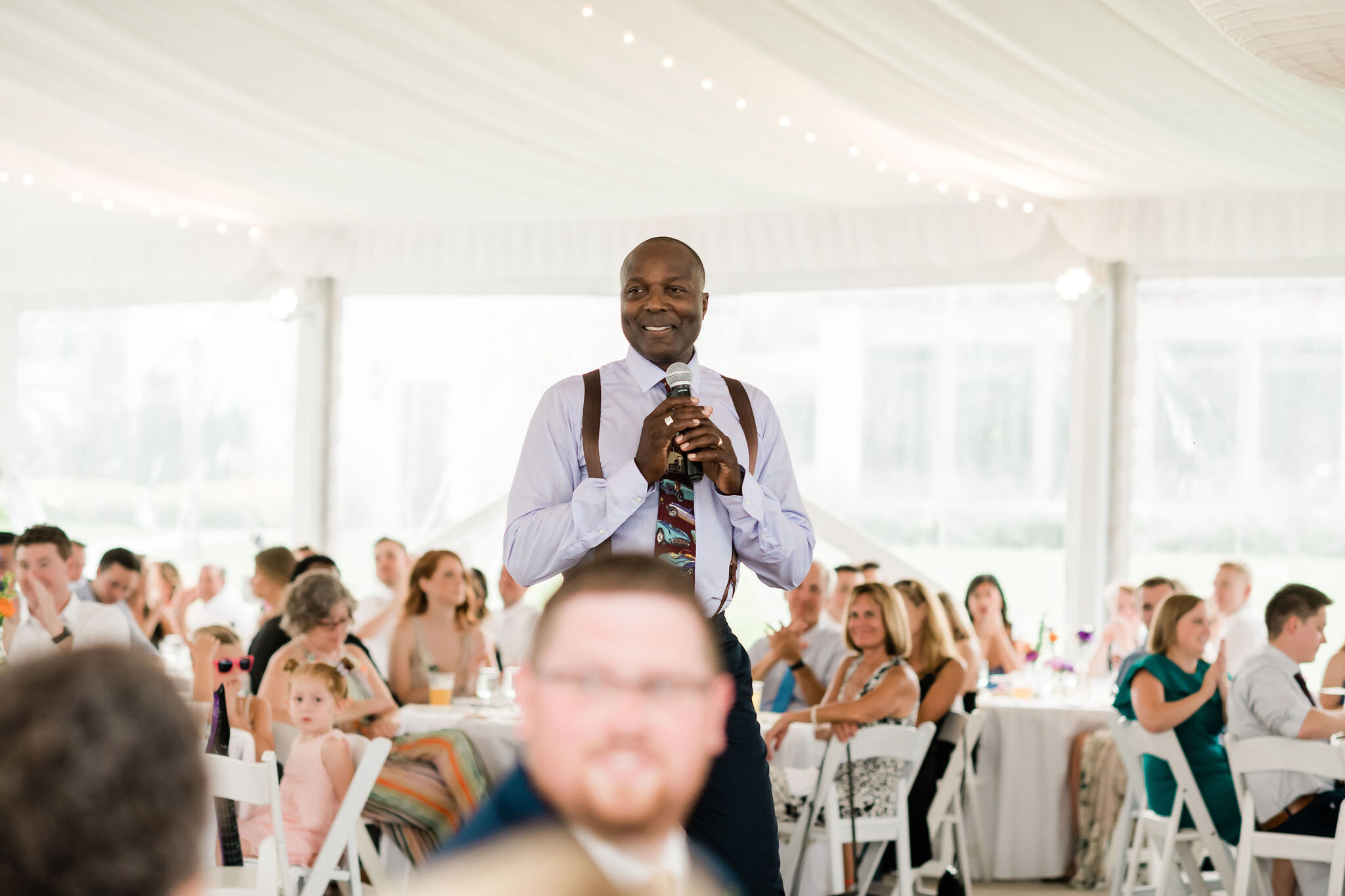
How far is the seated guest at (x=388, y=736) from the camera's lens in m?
4.84

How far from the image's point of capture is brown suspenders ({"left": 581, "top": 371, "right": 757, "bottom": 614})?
2.18 meters

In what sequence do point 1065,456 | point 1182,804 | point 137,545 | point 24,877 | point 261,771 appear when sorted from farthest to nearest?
point 137,545, point 1065,456, point 1182,804, point 261,771, point 24,877

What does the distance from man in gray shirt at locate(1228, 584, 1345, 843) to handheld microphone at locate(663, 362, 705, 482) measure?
332 cm

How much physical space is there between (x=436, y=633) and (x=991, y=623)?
2.82 metres

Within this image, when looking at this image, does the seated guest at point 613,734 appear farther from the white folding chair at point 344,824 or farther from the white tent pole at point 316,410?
the white tent pole at point 316,410

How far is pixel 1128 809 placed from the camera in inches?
222

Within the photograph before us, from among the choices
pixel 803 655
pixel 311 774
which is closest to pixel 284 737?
pixel 311 774

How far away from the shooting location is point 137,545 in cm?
1084

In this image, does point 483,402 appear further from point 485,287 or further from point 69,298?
point 69,298

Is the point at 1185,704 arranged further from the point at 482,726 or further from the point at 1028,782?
the point at 482,726

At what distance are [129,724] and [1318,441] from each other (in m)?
8.33

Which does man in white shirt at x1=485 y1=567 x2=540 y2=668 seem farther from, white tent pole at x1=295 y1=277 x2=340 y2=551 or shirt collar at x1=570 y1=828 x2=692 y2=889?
shirt collar at x1=570 y1=828 x2=692 y2=889

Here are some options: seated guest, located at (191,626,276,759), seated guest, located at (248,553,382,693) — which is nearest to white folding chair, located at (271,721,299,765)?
seated guest, located at (191,626,276,759)

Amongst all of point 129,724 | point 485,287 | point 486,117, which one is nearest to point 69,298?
point 485,287
